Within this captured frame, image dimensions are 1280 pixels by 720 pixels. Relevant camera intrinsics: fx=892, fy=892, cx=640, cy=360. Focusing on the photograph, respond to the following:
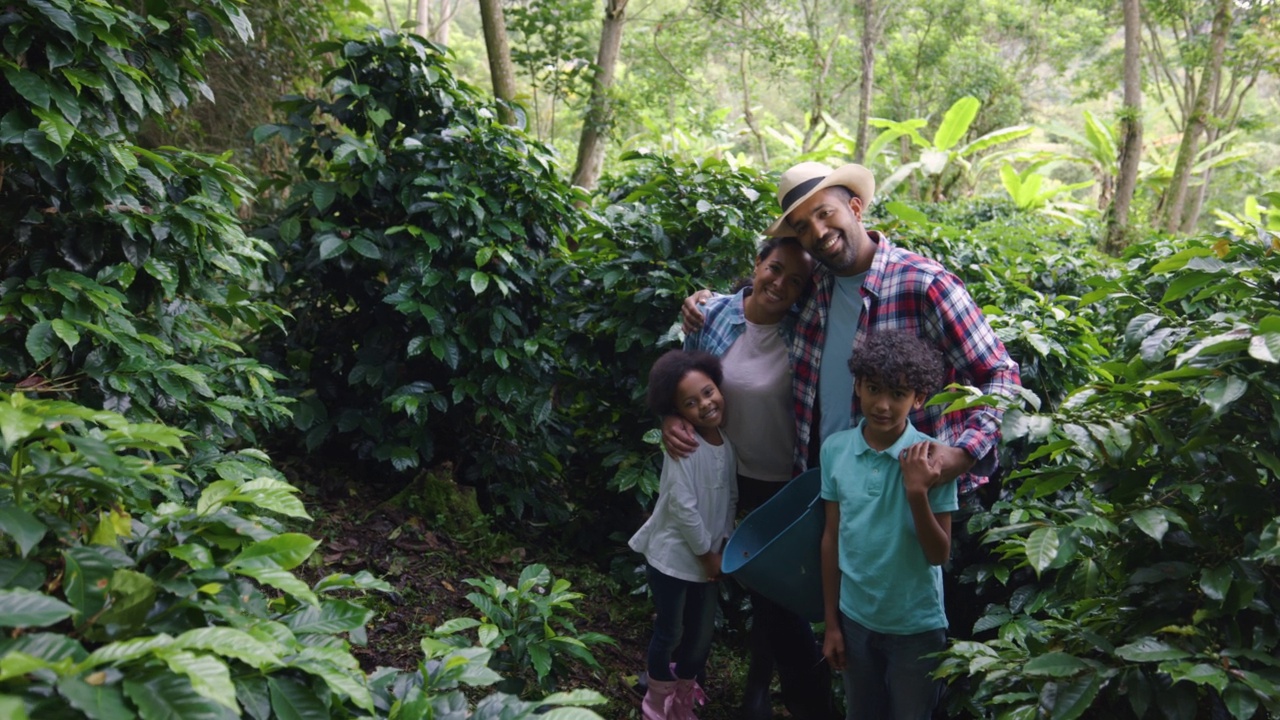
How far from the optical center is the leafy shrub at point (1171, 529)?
1.73 meters

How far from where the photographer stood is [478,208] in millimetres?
4012

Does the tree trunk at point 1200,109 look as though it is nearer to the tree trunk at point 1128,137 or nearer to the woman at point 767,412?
the tree trunk at point 1128,137

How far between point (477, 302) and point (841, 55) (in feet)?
43.5

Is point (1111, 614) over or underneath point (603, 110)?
underneath

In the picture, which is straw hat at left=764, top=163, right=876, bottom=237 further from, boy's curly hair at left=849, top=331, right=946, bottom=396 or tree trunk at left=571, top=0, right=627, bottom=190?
tree trunk at left=571, top=0, right=627, bottom=190

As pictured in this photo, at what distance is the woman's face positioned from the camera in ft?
9.37

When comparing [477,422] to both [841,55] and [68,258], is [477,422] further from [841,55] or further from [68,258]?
[841,55]

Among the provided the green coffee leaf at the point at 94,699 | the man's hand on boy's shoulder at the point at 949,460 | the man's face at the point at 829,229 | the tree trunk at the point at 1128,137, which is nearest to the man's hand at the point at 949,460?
the man's hand on boy's shoulder at the point at 949,460

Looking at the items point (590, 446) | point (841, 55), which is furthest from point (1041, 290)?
point (841, 55)

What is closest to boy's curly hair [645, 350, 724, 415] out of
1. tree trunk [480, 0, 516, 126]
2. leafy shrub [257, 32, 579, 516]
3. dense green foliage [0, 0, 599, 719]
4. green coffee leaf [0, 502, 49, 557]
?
dense green foliage [0, 0, 599, 719]

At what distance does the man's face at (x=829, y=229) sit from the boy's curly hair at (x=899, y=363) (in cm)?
34

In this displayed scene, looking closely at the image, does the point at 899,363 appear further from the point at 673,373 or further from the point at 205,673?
the point at 205,673

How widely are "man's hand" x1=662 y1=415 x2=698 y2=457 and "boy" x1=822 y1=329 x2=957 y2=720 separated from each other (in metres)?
0.48

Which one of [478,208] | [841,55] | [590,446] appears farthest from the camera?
[841,55]
